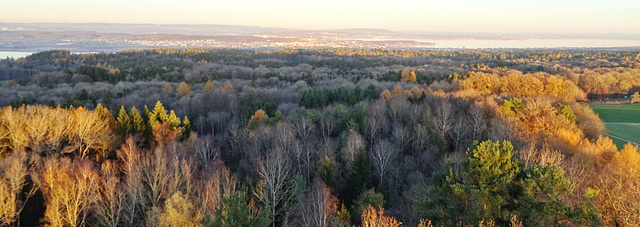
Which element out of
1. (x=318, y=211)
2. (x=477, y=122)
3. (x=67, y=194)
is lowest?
(x=318, y=211)

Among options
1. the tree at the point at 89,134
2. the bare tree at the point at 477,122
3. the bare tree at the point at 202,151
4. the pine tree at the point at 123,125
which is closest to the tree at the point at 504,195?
the bare tree at the point at 202,151

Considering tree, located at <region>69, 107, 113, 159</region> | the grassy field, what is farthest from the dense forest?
the grassy field

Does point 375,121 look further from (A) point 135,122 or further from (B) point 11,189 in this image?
(B) point 11,189

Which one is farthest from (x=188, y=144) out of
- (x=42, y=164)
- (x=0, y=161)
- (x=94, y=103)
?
(x=94, y=103)

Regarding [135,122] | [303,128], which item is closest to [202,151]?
[135,122]

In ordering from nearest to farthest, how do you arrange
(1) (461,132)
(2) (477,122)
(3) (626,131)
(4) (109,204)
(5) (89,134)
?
(4) (109,204) → (5) (89,134) → (2) (477,122) → (1) (461,132) → (3) (626,131)

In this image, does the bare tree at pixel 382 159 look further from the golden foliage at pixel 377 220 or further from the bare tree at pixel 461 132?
the golden foliage at pixel 377 220

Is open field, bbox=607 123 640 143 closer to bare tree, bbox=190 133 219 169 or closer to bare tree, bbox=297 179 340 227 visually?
bare tree, bbox=297 179 340 227
